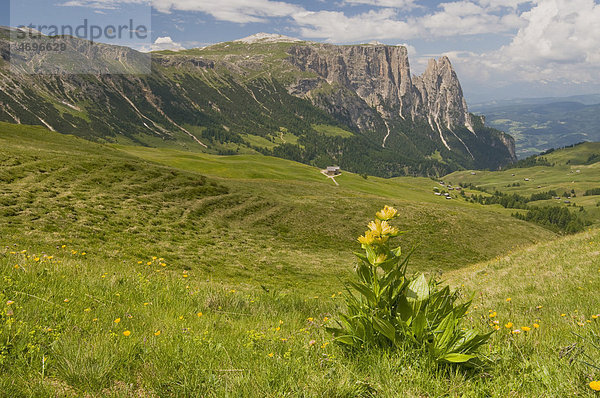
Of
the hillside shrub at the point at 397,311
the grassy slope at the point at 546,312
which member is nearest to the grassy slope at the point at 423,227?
the grassy slope at the point at 546,312

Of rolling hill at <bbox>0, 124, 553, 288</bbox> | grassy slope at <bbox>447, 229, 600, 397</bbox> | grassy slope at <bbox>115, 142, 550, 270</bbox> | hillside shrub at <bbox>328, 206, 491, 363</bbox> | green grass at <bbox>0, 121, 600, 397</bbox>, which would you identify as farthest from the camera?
grassy slope at <bbox>115, 142, 550, 270</bbox>

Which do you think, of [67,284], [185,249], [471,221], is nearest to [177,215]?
[185,249]

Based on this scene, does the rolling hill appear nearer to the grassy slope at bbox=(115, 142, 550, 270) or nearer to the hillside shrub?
the grassy slope at bbox=(115, 142, 550, 270)

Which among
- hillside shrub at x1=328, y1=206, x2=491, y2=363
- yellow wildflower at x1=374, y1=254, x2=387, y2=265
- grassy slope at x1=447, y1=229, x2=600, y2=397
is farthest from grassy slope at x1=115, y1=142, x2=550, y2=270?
yellow wildflower at x1=374, y1=254, x2=387, y2=265

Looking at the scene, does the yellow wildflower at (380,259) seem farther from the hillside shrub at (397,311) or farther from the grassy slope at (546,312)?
the grassy slope at (546,312)

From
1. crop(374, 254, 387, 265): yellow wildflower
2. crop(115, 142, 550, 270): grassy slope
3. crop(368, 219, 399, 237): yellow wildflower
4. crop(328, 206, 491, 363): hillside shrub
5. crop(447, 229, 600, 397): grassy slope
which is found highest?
crop(368, 219, 399, 237): yellow wildflower

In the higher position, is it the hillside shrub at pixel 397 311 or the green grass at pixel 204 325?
the hillside shrub at pixel 397 311

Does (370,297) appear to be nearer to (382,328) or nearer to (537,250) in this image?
(382,328)

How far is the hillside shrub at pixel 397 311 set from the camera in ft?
11.7

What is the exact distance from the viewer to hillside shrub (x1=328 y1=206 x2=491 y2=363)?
11.7ft

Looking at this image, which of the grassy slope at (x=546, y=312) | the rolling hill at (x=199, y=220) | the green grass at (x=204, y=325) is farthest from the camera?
the rolling hill at (x=199, y=220)

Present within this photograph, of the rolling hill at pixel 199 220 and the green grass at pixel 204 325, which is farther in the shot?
the rolling hill at pixel 199 220

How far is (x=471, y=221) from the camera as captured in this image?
193 feet

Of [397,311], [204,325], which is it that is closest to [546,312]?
[397,311]
